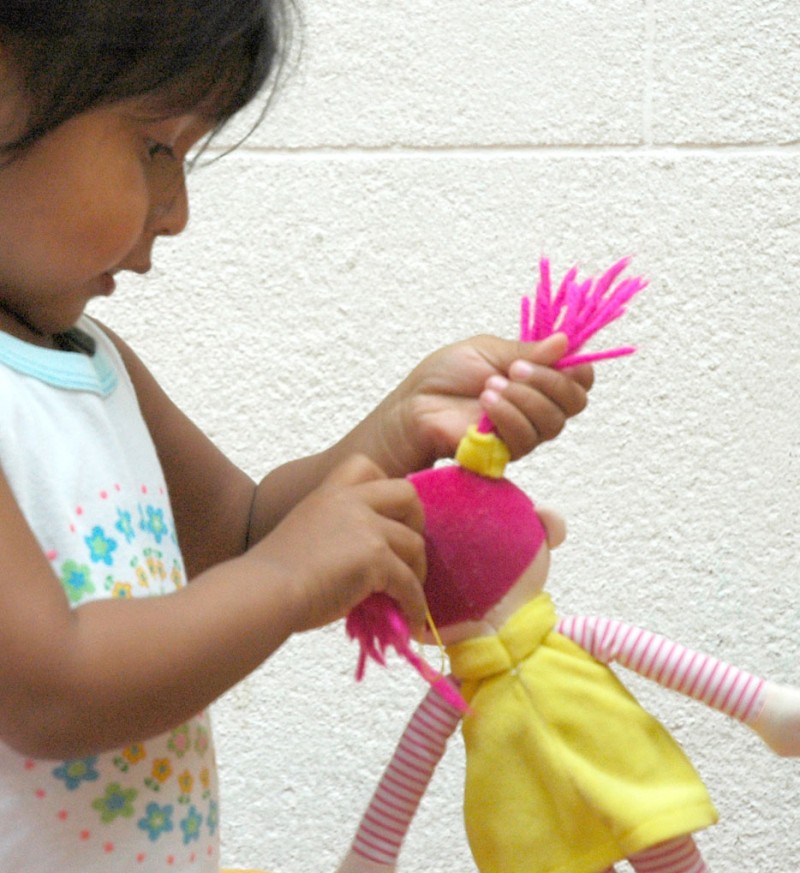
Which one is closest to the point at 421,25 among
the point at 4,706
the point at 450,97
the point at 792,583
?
the point at 450,97

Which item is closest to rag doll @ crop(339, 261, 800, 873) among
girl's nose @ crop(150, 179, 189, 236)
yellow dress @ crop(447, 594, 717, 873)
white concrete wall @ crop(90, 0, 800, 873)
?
yellow dress @ crop(447, 594, 717, 873)

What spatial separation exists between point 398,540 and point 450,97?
0.71 m

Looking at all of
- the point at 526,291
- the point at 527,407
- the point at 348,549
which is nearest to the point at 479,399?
the point at 527,407

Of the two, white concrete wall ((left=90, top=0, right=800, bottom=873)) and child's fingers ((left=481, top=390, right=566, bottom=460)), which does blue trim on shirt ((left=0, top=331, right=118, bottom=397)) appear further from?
white concrete wall ((left=90, top=0, right=800, bottom=873))

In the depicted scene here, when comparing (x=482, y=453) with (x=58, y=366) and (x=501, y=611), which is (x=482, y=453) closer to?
(x=501, y=611)

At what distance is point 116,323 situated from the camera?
3.91 ft

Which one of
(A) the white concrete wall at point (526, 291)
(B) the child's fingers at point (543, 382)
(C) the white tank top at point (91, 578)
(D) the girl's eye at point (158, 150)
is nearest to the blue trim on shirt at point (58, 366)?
(C) the white tank top at point (91, 578)

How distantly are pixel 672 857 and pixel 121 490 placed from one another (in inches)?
12.0

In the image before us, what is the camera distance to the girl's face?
1.88ft

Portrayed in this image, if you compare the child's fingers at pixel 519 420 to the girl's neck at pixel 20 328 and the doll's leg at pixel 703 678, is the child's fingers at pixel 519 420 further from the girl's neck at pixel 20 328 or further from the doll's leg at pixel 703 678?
the girl's neck at pixel 20 328

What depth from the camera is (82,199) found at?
0.58 metres

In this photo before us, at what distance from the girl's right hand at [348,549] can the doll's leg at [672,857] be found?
0.47 feet

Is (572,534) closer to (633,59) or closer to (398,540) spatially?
(633,59)

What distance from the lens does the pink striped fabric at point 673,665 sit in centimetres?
60
